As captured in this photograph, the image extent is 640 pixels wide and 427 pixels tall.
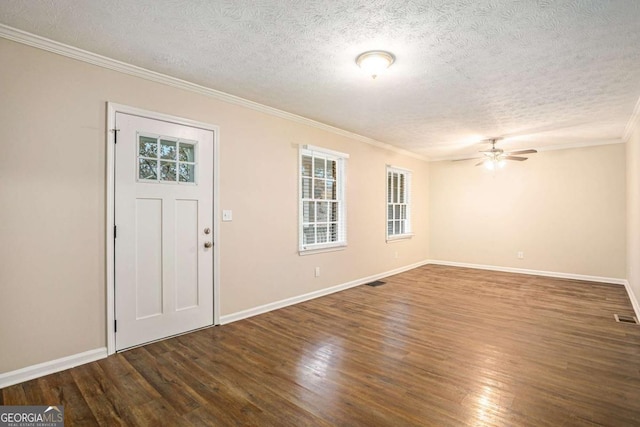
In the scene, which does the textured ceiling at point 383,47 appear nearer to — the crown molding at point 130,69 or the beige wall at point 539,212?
the crown molding at point 130,69

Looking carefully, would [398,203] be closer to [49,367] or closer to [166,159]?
[166,159]

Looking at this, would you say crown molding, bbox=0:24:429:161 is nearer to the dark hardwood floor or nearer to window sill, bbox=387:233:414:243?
the dark hardwood floor

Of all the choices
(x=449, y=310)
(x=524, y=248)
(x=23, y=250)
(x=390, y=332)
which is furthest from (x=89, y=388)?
(x=524, y=248)

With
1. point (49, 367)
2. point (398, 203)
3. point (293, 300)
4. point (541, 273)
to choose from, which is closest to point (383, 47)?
point (293, 300)

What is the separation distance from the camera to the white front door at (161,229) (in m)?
2.83

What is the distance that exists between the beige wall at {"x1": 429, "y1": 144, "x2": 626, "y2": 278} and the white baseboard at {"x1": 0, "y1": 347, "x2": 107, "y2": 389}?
6914 mm

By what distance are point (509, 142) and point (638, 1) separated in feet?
13.4

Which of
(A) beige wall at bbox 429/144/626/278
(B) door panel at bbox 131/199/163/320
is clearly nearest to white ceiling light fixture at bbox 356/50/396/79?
(B) door panel at bbox 131/199/163/320

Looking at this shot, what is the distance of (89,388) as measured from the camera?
223 cm

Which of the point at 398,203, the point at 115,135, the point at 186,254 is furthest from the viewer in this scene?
the point at 398,203

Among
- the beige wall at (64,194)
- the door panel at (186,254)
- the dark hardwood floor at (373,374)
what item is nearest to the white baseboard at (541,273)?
the dark hardwood floor at (373,374)

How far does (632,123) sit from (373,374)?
5029 mm

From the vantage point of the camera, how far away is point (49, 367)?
242 centimetres

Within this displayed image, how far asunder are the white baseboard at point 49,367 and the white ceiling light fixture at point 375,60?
131 inches
